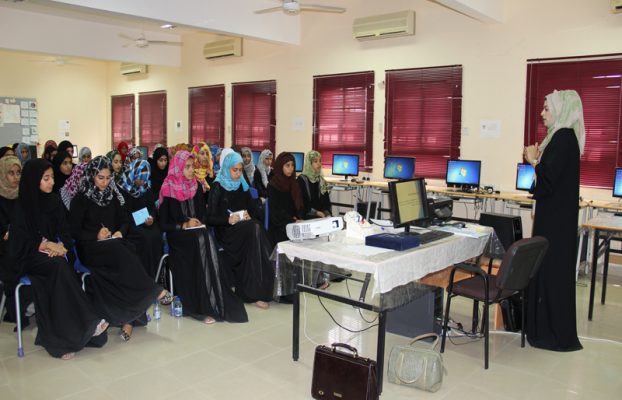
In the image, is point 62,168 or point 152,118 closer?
point 62,168

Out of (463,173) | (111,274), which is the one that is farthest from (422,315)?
(463,173)

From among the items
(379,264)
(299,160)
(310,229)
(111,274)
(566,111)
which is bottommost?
(111,274)

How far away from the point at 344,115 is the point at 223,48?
2.83 meters

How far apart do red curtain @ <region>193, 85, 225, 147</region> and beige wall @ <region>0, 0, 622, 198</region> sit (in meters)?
0.16

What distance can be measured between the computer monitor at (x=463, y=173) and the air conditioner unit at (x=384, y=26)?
1.89 metres

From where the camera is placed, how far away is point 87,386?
293 cm

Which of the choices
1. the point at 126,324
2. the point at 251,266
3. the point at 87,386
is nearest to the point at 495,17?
the point at 251,266

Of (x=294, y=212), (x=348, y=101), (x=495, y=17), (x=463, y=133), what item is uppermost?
(x=495, y=17)

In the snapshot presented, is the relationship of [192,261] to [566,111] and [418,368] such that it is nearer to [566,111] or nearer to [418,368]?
[418,368]

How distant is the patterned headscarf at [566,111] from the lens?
337cm

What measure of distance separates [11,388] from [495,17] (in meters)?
5.93

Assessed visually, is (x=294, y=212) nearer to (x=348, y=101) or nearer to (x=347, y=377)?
(x=347, y=377)

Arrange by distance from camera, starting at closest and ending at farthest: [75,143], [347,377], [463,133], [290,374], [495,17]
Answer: [347,377]
[290,374]
[495,17]
[463,133]
[75,143]

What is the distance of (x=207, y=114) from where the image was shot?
10.2 meters
